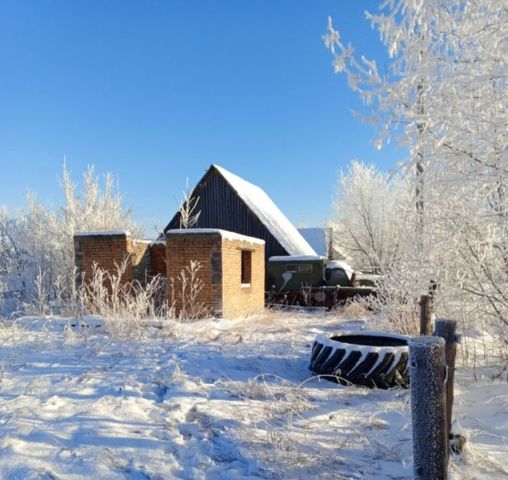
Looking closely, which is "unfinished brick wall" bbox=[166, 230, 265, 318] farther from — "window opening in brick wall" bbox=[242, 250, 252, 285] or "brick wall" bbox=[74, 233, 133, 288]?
"window opening in brick wall" bbox=[242, 250, 252, 285]

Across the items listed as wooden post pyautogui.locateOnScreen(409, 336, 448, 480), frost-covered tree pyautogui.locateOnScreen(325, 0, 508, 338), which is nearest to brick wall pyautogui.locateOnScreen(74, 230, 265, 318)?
frost-covered tree pyautogui.locateOnScreen(325, 0, 508, 338)

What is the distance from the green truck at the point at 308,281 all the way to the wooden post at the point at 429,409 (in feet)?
41.6

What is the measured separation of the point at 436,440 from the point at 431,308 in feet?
11.5

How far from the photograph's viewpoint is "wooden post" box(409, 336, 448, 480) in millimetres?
2141

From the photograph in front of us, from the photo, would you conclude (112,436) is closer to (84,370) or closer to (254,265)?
(84,370)

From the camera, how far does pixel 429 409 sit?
2.16m

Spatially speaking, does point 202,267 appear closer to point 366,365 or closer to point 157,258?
point 157,258

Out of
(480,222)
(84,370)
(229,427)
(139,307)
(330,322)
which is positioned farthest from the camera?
(330,322)

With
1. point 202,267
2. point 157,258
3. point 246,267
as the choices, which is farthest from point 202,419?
point 246,267

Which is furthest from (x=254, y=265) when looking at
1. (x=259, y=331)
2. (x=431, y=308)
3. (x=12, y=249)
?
(x=12, y=249)

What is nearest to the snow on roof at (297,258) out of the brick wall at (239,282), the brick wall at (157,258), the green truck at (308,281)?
the green truck at (308,281)

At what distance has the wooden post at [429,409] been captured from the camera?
2.14 metres

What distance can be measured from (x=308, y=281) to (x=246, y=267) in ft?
13.8

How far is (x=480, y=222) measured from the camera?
161 inches
